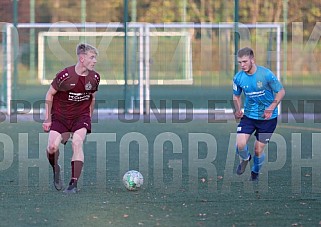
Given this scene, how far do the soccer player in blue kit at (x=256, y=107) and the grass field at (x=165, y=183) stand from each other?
0.29 m

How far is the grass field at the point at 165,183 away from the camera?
23.9 feet

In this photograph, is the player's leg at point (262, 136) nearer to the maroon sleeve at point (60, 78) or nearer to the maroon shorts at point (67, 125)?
the maroon shorts at point (67, 125)

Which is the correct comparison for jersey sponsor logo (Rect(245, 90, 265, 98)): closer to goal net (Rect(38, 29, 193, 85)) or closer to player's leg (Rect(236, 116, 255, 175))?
player's leg (Rect(236, 116, 255, 175))

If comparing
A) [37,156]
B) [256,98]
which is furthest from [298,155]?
[37,156]

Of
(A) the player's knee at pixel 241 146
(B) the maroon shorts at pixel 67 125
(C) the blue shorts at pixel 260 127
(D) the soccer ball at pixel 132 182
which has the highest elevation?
(B) the maroon shorts at pixel 67 125

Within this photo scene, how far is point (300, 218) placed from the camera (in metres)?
7.25

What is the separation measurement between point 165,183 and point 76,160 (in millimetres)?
1091

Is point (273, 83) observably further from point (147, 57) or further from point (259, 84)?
point (147, 57)

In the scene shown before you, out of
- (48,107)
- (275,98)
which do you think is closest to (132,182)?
(48,107)

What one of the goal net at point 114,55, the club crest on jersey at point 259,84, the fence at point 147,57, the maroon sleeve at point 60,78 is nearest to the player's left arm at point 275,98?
the club crest on jersey at point 259,84

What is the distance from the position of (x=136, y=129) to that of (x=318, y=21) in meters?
6.40

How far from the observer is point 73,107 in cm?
898

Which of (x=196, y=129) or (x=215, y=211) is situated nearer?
(x=215, y=211)

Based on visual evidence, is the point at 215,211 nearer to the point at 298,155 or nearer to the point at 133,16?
the point at 298,155
